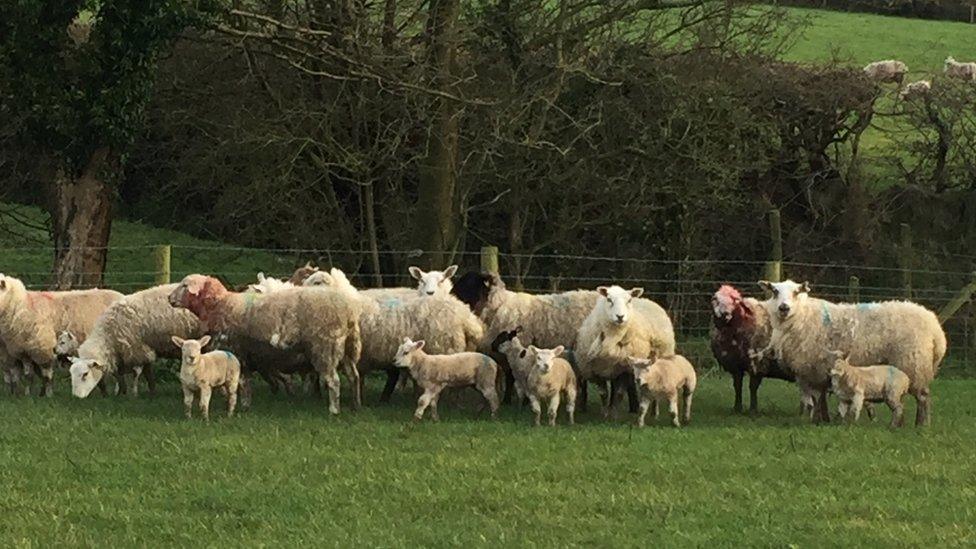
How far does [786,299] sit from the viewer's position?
13164 mm

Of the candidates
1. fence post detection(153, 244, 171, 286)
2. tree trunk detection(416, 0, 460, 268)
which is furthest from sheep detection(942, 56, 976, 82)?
fence post detection(153, 244, 171, 286)

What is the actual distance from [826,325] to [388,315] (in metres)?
4.37

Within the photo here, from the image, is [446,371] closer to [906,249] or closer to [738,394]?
[738,394]

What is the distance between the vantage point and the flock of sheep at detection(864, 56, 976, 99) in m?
24.6

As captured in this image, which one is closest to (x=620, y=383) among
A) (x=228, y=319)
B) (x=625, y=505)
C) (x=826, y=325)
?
(x=826, y=325)

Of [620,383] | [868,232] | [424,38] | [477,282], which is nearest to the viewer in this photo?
[620,383]

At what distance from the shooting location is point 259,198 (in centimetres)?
2002

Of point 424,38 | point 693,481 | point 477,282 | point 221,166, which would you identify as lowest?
point 693,481

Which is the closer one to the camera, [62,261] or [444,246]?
[62,261]

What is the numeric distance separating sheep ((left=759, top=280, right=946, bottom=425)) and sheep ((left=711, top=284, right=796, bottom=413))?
2.31ft

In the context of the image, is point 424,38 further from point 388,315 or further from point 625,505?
point 625,505

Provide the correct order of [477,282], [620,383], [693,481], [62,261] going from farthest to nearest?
1. [62,261]
2. [477,282]
3. [620,383]
4. [693,481]

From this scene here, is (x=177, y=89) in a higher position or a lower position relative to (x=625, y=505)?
higher

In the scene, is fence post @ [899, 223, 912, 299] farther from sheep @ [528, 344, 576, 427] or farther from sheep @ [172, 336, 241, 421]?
sheep @ [172, 336, 241, 421]
